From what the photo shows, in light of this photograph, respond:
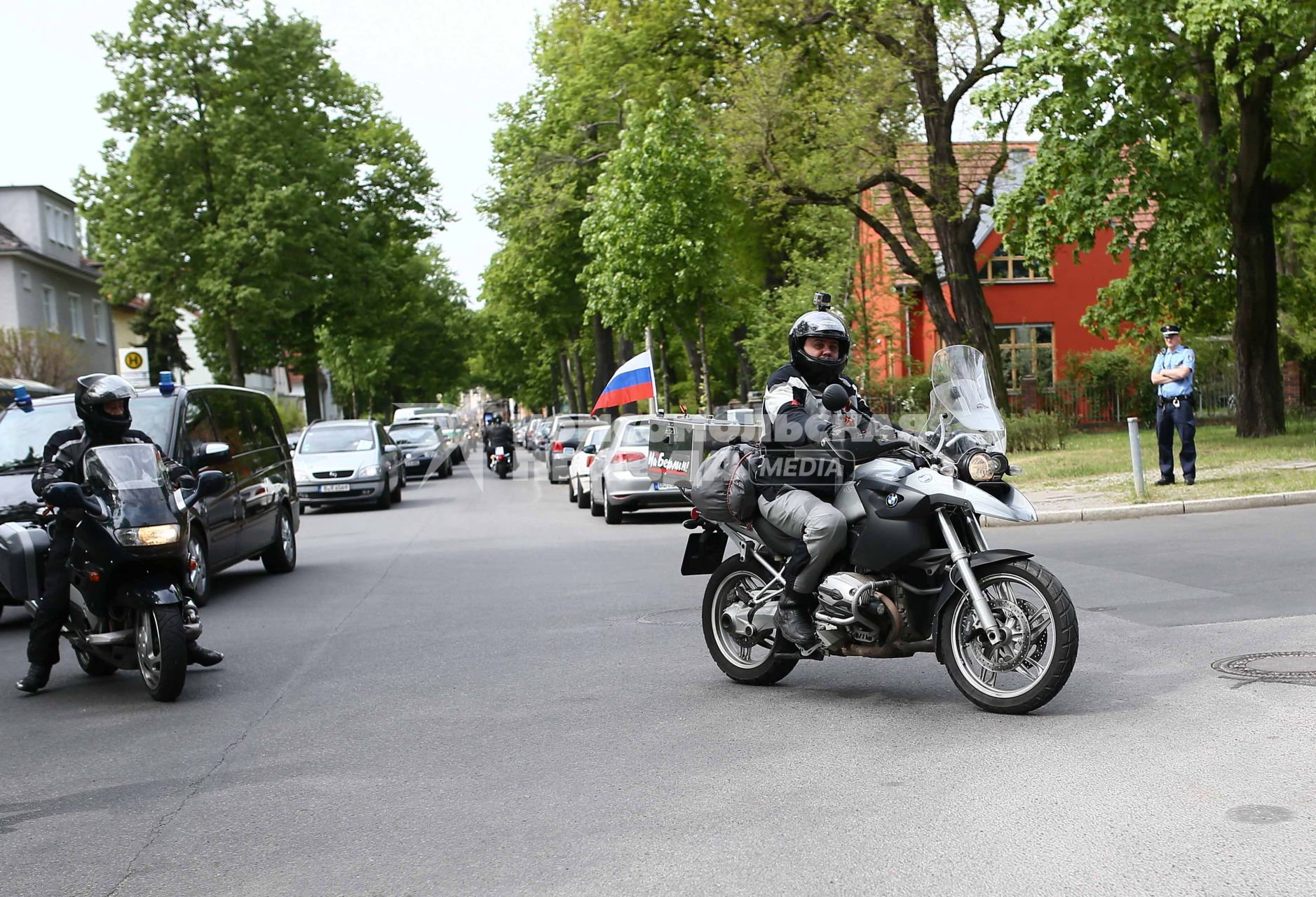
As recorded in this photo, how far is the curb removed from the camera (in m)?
15.1

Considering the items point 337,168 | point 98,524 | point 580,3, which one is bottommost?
point 98,524

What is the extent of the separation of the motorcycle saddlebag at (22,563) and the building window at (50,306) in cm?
4483

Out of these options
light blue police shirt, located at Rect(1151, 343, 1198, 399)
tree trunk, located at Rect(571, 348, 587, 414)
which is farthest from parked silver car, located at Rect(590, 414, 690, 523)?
tree trunk, located at Rect(571, 348, 587, 414)

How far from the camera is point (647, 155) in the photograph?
29.2 meters

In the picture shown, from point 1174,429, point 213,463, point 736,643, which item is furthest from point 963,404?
point 1174,429

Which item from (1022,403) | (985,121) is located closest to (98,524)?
(985,121)

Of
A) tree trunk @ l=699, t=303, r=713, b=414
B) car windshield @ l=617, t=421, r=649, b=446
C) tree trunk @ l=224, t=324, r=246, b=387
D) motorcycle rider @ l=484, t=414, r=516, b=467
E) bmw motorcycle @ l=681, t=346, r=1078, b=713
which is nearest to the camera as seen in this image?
bmw motorcycle @ l=681, t=346, r=1078, b=713

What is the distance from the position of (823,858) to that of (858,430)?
2.55m

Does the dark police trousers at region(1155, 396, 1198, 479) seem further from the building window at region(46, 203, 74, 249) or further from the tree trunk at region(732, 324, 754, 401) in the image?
the building window at region(46, 203, 74, 249)

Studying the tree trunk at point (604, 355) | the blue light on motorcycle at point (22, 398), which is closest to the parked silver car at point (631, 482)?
the blue light on motorcycle at point (22, 398)

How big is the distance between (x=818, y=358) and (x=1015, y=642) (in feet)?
5.26

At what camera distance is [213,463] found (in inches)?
379

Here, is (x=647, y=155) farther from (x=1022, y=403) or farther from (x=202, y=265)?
(x=202, y=265)

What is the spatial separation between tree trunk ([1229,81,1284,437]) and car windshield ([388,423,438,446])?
21982mm
